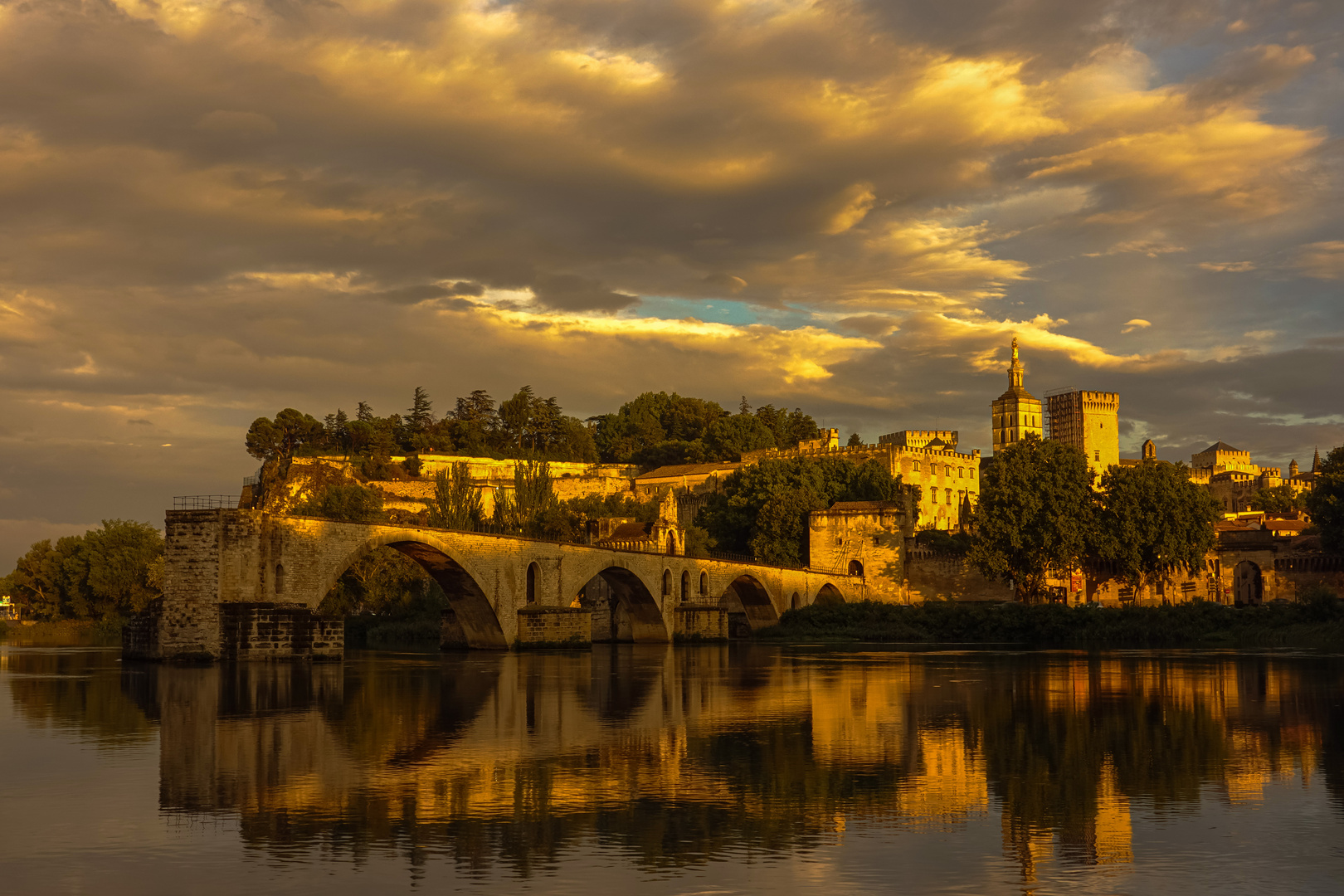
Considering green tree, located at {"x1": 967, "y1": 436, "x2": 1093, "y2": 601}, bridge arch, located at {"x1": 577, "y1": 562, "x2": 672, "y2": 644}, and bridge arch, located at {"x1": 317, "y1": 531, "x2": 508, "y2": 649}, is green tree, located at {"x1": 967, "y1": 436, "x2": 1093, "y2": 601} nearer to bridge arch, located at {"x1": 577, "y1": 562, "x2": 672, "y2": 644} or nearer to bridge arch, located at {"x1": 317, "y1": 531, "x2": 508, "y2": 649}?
bridge arch, located at {"x1": 577, "y1": 562, "x2": 672, "y2": 644}

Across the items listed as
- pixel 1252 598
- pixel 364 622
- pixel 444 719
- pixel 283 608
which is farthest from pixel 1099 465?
pixel 444 719

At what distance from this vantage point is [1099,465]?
6914 inches

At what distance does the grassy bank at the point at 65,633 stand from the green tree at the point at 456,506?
16.7 metres

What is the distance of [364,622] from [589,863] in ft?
189

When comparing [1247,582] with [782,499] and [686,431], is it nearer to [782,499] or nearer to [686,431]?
[782,499]

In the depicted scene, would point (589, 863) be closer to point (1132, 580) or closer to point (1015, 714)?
point (1015, 714)

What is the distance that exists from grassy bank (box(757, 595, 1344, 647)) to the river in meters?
32.5

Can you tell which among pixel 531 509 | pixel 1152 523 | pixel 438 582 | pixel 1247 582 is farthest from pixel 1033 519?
pixel 438 582

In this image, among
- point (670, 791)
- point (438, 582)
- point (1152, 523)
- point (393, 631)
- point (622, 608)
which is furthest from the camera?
point (1152, 523)

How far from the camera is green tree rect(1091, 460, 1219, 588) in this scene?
75.2m

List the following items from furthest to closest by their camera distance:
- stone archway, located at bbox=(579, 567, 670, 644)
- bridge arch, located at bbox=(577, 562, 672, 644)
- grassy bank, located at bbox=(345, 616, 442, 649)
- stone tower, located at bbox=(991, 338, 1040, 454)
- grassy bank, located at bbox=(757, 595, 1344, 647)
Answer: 1. stone tower, located at bbox=(991, 338, 1040, 454)
2. stone archway, located at bbox=(579, 567, 670, 644)
3. bridge arch, located at bbox=(577, 562, 672, 644)
4. grassy bank, located at bbox=(345, 616, 442, 649)
5. grassy bank, located at bbox=(757, 595, 1344, 647)

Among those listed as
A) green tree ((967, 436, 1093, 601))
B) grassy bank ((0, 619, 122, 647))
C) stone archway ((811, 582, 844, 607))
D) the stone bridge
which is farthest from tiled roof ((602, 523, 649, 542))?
grassy bank ((0, 619, 122, 647))

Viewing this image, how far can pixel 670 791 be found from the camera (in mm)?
13109

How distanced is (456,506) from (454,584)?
924 inches
